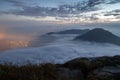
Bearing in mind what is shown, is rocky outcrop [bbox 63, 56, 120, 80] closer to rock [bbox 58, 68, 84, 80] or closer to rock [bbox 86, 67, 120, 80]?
rock [bbox 86, 67, 120, 80]

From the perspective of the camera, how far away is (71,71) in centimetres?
1038

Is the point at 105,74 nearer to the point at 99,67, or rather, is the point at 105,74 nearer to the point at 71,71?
the point at 99,67

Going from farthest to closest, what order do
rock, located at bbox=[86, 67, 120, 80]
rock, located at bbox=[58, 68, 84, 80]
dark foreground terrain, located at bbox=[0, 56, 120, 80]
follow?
1. rock, located at bbox=[58, 68, 84, 80]
2. rock, located at bbox=[86, 67, 120, 80]
3. dark foreground terrain, located at bbox=[0, 56, 120, 80]

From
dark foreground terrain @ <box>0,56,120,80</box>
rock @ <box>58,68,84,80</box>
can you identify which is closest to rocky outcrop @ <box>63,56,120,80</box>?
dark foreground terrain @ <box>0,56,120,80</box>

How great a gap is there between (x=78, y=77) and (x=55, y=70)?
101 centimetres

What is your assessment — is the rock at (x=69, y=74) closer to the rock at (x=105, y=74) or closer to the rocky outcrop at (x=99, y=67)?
the rocky outcrop at (x=99, y=67)

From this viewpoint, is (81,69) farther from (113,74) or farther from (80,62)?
(113,74)

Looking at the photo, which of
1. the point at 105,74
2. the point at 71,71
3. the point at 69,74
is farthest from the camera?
the point at 71,71

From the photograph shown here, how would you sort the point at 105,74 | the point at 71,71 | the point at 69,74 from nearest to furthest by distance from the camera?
the point at 105,74 < the point at 69,74 < the point at 71,71

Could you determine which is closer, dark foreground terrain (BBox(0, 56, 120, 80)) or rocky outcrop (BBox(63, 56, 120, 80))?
dark foreground terrain (BBox(0, 56, 120, 80))

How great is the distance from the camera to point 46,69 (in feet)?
31.0

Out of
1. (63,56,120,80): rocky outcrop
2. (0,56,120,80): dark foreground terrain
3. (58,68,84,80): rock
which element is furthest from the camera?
(58,68,84,80): rock

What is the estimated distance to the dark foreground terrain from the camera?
28.9 ft

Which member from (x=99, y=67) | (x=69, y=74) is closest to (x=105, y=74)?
(x=99, y=67)
